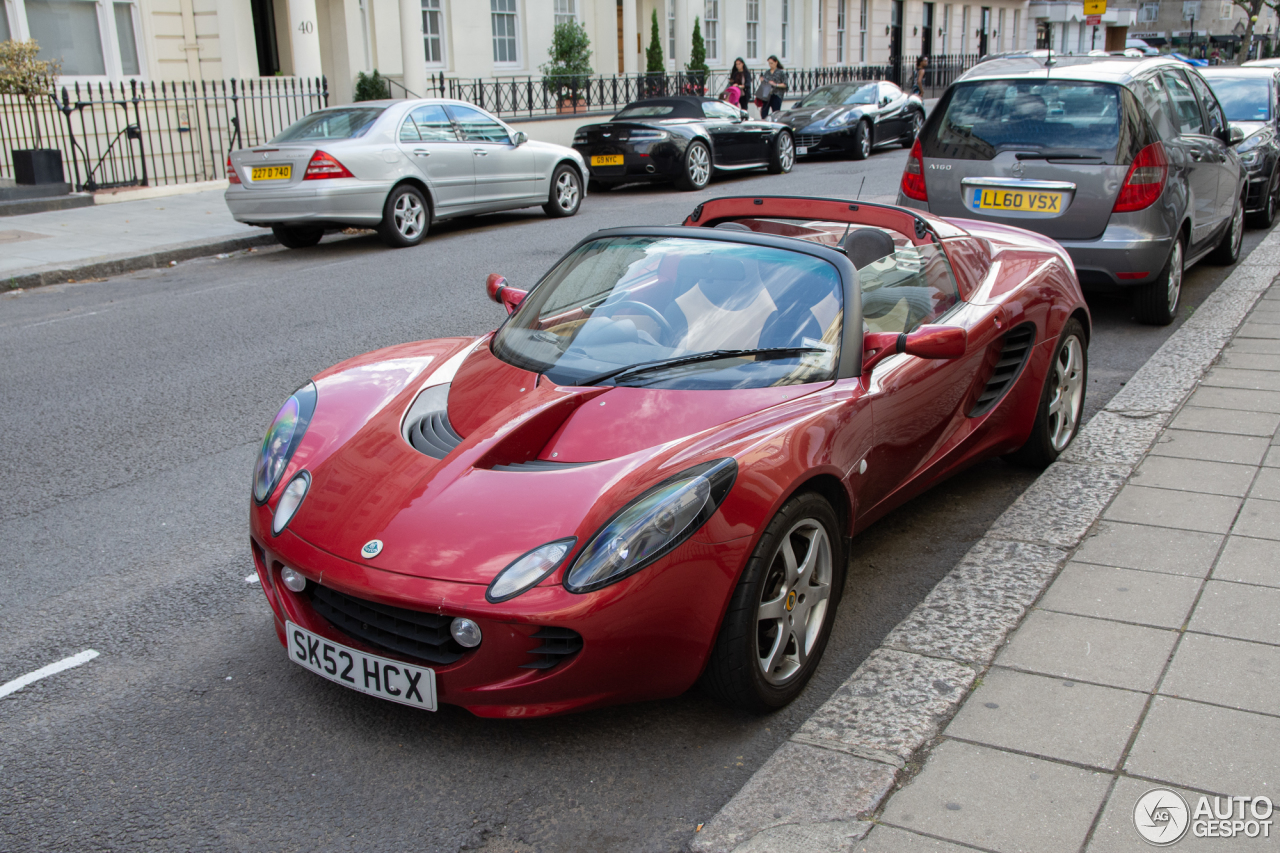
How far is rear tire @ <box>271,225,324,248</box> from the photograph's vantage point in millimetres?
11961

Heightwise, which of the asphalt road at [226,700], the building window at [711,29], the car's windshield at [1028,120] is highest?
the building window at [711,29]

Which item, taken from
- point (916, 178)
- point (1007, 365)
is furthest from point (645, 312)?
point (916, 178)

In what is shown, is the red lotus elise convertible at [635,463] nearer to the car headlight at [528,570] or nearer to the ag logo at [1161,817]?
the car headlight at [528,570]

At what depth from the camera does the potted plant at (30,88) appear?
13547 mm

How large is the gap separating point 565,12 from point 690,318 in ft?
76.2

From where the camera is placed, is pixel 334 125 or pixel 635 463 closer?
pixel 635 463

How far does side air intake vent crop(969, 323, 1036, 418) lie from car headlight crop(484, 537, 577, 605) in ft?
7.17

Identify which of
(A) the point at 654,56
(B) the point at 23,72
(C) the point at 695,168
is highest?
(A) the point at 654,56

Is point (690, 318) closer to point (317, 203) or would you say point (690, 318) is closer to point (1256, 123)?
point (317, 203)

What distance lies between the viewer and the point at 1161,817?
8.25 feet

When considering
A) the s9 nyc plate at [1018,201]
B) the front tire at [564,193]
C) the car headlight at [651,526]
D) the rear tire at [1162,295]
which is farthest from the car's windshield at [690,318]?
A: the front tire at [564,193]

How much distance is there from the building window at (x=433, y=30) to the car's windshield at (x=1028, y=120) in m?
16.2

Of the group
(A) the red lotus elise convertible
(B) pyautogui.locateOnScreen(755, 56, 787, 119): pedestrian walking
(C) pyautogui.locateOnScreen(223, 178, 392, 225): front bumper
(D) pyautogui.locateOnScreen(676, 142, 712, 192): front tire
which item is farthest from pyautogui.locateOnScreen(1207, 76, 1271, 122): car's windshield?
(B) pyautogui.locateOnScreen(755, 56, 787, 119): pedestrian walking

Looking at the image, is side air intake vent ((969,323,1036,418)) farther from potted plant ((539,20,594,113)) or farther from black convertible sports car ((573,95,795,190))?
potted plant ((539,20,594,113))
